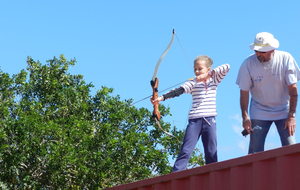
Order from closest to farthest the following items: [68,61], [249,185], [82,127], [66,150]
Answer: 1. [249,185]
2. [66,150]
3. [82,127]
4. [68,61]

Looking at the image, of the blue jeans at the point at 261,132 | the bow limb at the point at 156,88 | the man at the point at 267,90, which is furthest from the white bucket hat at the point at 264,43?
the bow limb at the point at 156,88

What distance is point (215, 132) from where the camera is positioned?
7.37m

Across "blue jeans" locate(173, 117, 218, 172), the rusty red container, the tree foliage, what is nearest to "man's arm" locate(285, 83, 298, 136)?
the rusty red container

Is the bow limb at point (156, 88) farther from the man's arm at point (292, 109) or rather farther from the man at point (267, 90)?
the man's arm at point (292, 109)

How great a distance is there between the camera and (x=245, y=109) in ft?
22.8

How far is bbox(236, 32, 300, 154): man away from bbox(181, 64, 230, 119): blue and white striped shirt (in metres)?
0.47

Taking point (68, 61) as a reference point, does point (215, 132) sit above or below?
below

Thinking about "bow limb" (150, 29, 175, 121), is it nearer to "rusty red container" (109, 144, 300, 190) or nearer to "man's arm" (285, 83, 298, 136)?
"rusty red container" (109, 144, 300, 190)

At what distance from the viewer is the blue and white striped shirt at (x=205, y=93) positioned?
736 cm

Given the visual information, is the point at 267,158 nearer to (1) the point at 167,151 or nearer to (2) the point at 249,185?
(2) the point at 249,185

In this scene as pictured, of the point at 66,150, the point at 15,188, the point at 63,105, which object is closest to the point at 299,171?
the point at 66,150

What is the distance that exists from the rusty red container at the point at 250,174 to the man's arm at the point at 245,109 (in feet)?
1.70

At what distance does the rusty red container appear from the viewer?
5652 millimetres

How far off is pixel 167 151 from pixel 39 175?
11.0ft
